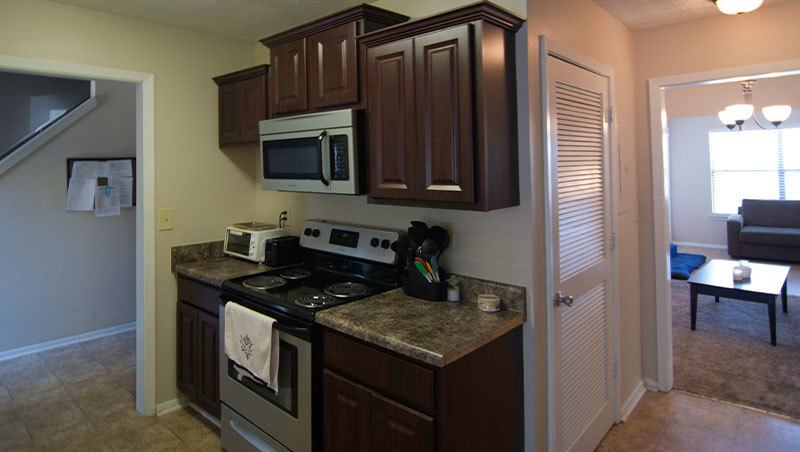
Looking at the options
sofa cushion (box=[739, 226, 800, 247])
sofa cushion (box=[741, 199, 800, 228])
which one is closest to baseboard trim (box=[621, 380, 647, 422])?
sofa cushion (box=[739, 226, 800, 247])

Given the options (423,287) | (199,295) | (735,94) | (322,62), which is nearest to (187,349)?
(199,295)

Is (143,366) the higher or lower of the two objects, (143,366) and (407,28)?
the lower

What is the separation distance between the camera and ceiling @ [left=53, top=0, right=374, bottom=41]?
7.91 feet

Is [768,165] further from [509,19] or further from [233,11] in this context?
[233,11]

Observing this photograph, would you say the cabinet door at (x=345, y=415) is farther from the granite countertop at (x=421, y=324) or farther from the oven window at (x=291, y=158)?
the oven window at (x=291, y=158)

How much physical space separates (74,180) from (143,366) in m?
2.06

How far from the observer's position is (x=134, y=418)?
8.93 ft

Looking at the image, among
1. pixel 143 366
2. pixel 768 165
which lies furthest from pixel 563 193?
pixel 768 165

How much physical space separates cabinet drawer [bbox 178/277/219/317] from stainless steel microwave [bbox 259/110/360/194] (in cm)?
67

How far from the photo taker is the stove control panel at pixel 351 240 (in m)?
2.26

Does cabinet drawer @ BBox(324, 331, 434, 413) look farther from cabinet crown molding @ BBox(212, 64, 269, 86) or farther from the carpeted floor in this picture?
the carpeted floor

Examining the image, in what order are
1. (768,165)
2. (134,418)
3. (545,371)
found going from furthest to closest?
(768,165) < (134,418) < (545,371)

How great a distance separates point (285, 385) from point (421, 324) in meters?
0.75

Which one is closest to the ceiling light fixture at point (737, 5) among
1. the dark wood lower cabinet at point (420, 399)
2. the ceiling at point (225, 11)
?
the ceiling at point (225, 11)
